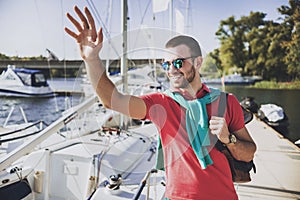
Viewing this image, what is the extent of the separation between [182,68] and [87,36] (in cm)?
25

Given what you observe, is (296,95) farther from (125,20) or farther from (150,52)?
(150,52)

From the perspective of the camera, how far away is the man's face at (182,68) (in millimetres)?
699

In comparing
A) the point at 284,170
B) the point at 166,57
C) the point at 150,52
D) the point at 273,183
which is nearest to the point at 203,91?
the point at 166,57

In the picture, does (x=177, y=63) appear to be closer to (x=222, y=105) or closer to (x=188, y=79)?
(x=188, y=79)

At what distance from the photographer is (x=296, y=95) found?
1953 mm

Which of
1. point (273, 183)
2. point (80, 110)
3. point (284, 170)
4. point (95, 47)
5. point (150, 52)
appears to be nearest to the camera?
point (95, 47)

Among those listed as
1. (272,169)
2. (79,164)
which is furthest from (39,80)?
(272,169)

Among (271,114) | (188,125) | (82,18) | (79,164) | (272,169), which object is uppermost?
(82,18)

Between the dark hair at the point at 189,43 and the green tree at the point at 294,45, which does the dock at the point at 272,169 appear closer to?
the green tree at the point at 294,45

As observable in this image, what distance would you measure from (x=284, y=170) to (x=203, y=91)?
1482mm

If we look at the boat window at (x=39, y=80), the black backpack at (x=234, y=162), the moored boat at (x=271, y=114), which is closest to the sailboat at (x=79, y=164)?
the black backpack at (x=234, y=162)

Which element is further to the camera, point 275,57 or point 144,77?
point 275,57

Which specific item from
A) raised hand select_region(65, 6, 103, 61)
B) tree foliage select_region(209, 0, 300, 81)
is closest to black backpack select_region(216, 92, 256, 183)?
raised hand select_region(65, 6, 103, 61)

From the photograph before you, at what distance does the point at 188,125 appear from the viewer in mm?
684
